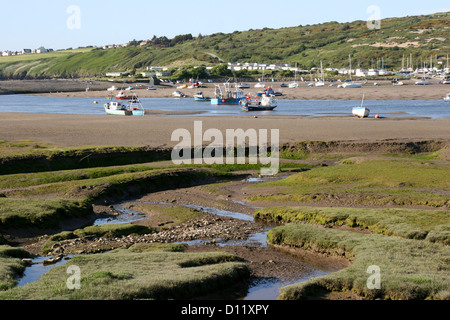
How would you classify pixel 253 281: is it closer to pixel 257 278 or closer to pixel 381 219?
pixel 257 278

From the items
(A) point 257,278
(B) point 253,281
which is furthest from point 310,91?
(B) point 253,281

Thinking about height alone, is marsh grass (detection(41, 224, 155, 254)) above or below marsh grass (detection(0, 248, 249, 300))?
below

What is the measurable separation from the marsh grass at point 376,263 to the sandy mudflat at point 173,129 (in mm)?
26693

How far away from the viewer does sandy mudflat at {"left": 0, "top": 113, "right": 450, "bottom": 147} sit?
51906mm

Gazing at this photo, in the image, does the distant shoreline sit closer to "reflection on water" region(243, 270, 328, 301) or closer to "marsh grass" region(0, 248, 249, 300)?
"reflection on water" region(243, 270, 328, 301)

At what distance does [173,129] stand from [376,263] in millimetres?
42499

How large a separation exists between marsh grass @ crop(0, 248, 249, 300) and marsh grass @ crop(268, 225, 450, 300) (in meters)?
2.59

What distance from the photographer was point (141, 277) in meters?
17.3

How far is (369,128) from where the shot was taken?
60.1 meters

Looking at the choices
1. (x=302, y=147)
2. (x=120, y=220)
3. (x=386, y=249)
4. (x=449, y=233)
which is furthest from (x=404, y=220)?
(x=302, y=147)

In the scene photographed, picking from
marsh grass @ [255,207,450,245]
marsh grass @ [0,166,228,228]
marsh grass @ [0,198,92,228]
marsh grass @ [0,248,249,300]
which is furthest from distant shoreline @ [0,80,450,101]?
marsh grass @ [0,248,249,300]

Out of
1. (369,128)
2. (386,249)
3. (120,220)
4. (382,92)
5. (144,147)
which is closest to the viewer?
(386,249)

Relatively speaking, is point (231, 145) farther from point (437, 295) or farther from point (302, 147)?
point (437, 295)
